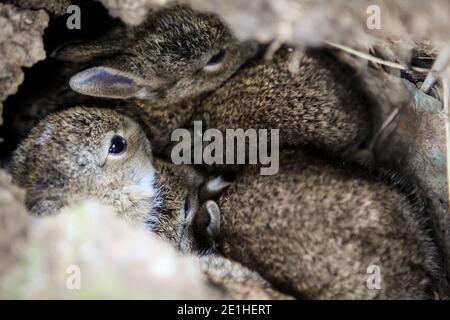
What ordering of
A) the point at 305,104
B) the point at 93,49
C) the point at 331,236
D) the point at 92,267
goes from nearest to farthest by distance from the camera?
the point at 92,267 < the point at 331,236 < the point at 305,104 < the point at 93,49

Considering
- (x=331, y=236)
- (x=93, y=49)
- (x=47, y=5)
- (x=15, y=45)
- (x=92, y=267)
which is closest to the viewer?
(x=92, y=267)

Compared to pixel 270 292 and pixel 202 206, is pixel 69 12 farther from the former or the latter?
pixel 270 292

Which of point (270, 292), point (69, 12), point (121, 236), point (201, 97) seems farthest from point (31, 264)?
point (201, 97)

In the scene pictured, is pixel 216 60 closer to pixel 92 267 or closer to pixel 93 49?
pixel 93 49

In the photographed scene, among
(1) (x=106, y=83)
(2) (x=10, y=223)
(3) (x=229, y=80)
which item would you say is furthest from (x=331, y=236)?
(1) (x=106, y=83)

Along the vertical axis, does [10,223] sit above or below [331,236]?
above
